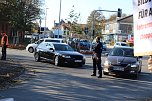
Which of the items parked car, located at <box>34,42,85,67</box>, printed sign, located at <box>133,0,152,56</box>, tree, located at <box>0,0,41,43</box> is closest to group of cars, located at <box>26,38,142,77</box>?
parked car, located at <box>34,42,85,67</box>

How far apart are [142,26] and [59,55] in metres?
18.5

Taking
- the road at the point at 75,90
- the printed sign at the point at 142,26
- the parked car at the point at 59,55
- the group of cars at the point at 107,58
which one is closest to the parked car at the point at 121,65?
the group of cars at the point at 107,58

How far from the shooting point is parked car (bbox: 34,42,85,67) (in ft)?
78.0

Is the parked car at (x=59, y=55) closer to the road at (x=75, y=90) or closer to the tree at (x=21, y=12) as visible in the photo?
the road at (x=75, y=90)

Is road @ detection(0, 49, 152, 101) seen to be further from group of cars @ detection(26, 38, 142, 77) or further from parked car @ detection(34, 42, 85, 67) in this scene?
parked car @ detection(34, 42, 85, 67)

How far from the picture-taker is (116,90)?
14.2 m

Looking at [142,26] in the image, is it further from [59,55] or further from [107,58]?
[59,55]

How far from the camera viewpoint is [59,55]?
78.8 ft

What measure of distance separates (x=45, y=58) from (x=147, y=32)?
2054cm

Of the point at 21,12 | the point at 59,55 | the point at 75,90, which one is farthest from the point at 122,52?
the point at 21,12

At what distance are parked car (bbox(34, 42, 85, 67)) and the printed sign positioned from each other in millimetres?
18037

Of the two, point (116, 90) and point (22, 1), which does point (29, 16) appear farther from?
point (116, 90)

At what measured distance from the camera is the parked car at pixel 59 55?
2378 cm

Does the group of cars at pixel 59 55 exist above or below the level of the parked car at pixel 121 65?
above
